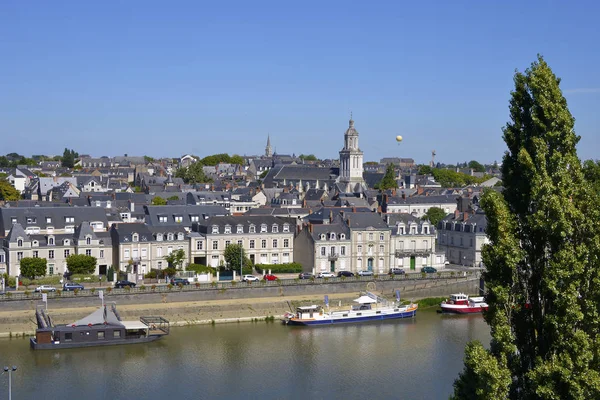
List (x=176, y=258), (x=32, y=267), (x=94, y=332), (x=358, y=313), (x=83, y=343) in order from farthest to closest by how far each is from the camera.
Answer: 1. (x=176, y=258)
2. (x=32, y=267)
3. (x=358, y=313)
4. (x=94, y=332)
5. (x=83, y=343)

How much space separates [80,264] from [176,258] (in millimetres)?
4366

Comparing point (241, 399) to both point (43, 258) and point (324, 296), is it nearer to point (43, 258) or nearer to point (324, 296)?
point (324, 296)

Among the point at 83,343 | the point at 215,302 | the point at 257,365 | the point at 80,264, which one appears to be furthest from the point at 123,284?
the point at 257,365

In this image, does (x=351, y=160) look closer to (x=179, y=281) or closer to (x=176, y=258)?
(x=176, y=258)

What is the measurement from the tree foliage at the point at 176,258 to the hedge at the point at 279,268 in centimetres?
382

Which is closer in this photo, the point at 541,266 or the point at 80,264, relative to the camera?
the point at 541,266

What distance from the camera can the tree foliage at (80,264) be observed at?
3566 cm

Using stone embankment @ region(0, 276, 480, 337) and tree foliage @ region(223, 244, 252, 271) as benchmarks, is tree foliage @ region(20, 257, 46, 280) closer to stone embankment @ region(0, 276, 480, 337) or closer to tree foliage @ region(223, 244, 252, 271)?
stone embankment @ region(0, 276, 480, 337)

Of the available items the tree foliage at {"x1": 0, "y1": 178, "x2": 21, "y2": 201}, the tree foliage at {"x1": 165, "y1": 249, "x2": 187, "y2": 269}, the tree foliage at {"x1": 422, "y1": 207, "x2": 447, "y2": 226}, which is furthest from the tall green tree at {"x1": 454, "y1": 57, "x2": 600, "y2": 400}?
the tree foliage at {"x1": 0, "y1": 178, "x2": 21, "y2": 201}

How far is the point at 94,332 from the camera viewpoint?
28.5 metres

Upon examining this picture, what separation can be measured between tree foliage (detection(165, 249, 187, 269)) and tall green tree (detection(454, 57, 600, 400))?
2659cm

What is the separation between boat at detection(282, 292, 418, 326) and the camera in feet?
107

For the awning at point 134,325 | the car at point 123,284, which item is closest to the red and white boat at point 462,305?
the awning at point 134,325

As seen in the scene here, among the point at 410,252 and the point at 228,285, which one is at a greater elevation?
the point at 410,252
